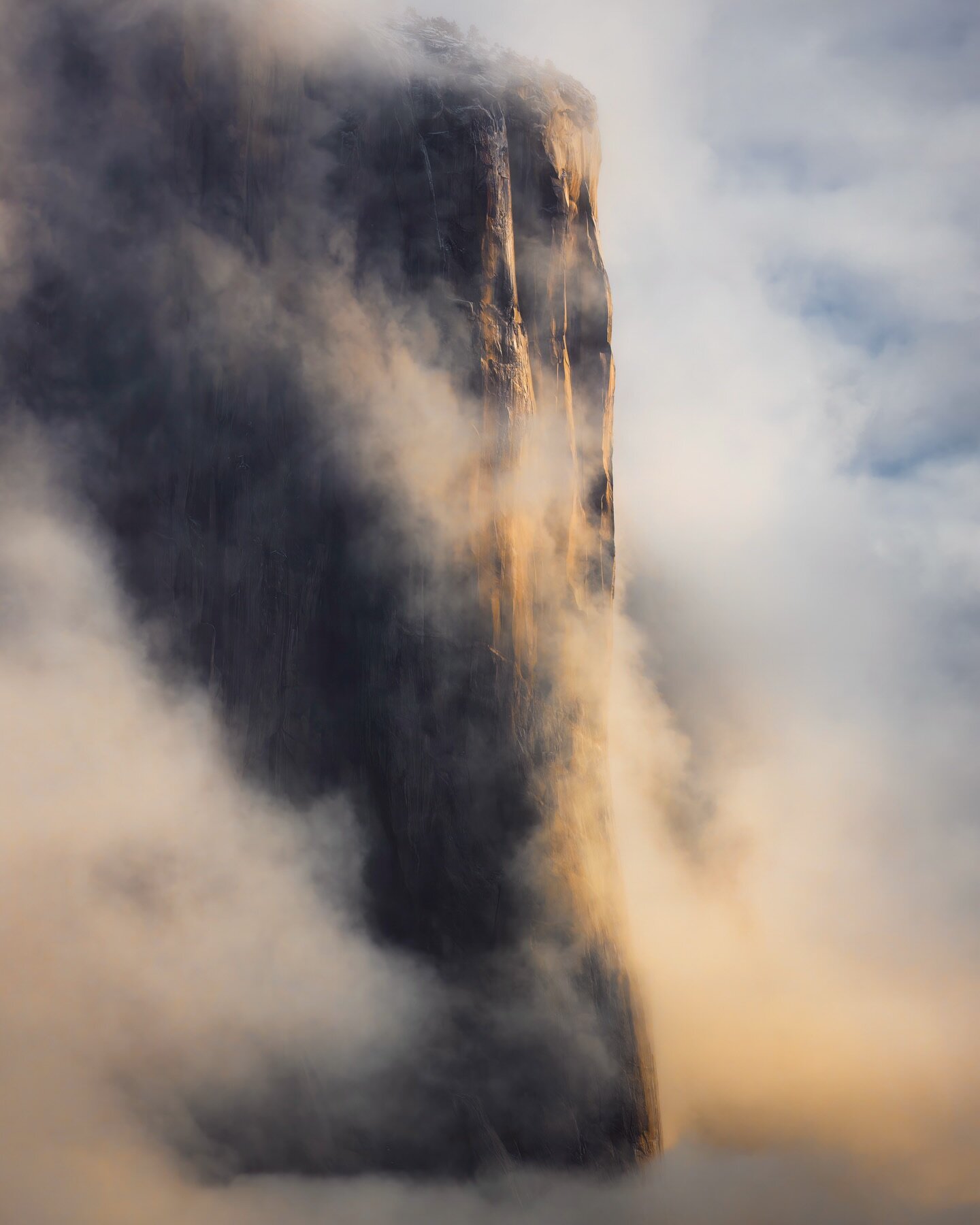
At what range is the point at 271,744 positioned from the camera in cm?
1052

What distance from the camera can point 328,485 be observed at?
10.7 metres

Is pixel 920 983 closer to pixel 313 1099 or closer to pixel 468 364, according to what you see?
pixel 313 1099

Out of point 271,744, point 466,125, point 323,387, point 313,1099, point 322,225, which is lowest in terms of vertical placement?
point 313,1099

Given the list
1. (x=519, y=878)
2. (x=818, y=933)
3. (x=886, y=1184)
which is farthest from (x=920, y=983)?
(x=519, y=878)

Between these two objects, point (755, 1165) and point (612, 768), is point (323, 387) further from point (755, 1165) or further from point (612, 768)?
point (755, 1165)

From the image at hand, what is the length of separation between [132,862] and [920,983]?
19.8m

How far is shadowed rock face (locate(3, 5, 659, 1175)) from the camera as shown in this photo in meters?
10.4

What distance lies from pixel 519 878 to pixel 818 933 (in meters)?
14.2

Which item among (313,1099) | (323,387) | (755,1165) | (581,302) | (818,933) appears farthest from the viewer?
(818,933)

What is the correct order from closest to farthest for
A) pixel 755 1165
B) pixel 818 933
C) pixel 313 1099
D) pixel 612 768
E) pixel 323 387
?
1. pixel 313 1099
2. pixel 323 387
3. pixel 755 1165
4. pixel 612 768
5. pixel 818 933

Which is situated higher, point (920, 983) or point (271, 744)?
point (920, 983)

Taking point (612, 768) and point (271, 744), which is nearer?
point (271, 744)

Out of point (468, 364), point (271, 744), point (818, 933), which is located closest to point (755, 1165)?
point (818, 933)

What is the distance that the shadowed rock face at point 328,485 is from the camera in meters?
10.4
